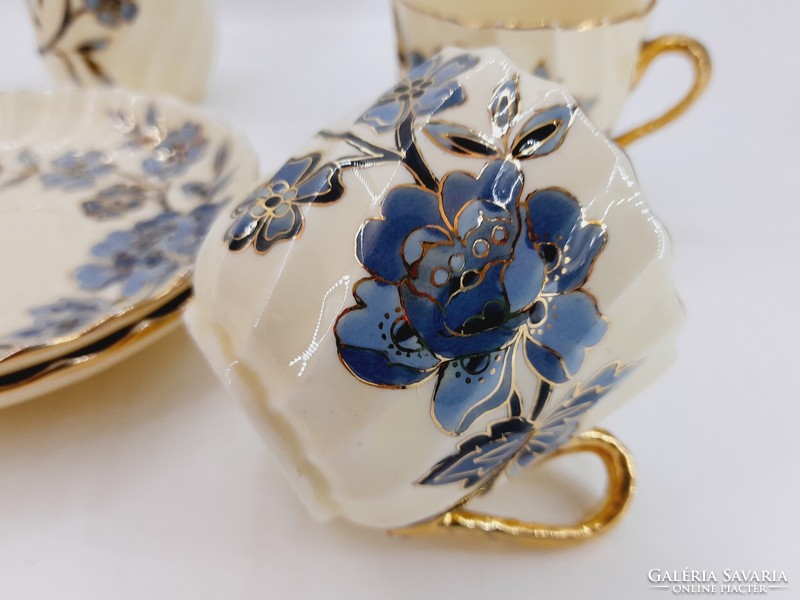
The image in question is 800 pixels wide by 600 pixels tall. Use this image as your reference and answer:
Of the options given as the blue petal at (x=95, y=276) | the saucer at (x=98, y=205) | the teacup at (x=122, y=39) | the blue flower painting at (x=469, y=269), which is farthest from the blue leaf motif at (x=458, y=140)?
the teacup at (x=122, y=39)

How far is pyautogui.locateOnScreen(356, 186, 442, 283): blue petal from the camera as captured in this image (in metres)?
0.23

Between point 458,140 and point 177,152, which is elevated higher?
point 458,140

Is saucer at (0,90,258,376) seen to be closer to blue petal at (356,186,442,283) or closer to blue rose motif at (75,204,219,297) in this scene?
blue rose motif at (75,204,219,297)

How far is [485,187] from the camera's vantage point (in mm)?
235

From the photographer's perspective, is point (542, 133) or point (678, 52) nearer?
point (542, 133)

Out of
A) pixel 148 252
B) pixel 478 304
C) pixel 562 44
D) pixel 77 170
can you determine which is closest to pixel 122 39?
pixel 77 170

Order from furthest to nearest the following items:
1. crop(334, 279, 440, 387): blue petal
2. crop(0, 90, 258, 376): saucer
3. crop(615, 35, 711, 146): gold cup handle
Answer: crop(615, 35, 711, 146): gold cup handle → crop(0, 90, 258, 376): saucer → crop(334, 279, 440, 387): blue petal

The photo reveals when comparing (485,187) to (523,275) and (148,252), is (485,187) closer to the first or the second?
(523,275)

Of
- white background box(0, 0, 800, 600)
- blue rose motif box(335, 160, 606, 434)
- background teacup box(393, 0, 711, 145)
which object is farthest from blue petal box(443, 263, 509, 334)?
background teacup box(393, 0, 711, 145)

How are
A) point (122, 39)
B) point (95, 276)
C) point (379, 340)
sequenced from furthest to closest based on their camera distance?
point (122, 39)
point (95, 276)
point (379, 340)

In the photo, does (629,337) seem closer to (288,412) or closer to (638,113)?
(288,412)

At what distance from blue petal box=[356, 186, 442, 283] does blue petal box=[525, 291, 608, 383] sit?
0.05 m

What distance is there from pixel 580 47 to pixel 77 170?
0.33 meters

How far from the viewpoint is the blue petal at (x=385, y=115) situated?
0.83 feet
